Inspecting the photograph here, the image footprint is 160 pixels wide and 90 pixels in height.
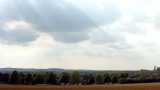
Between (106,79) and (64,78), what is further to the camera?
(106,79)

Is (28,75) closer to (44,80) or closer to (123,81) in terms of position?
(44,80)

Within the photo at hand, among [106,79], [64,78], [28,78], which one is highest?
[64,78]

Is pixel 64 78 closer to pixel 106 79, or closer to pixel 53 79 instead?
pixel 53 79

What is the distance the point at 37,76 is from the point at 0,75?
15.5 meters

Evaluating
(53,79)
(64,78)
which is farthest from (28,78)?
(64,78)

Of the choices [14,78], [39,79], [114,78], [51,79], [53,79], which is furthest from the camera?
[114,78]

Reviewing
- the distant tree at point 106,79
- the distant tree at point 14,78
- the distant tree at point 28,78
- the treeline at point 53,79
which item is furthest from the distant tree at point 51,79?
the distant tree at point 106,79

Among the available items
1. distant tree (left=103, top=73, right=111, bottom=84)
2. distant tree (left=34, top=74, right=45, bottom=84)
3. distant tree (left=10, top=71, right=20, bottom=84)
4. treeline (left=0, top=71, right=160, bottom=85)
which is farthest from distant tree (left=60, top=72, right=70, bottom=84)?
distant tree (left=10, top=71, right=20, bottom=84)

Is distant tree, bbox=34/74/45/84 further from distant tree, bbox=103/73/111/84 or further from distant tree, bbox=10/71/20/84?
distant tree, bbox=103/73/111/84

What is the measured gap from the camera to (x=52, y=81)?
149 meters

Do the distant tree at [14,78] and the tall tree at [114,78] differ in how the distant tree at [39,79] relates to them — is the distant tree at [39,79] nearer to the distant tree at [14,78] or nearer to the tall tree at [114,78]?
the distant tree at [14,78]

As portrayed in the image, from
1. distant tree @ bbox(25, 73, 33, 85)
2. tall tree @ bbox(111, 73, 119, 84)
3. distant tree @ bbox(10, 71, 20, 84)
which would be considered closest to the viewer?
distant tree @ bbox(10, 71, 20, 84)

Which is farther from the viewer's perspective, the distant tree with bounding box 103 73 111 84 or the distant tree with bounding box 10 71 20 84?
the distant tree with bounding box 103 73 111 84

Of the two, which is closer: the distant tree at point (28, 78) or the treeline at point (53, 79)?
the treeline at point (53, 79)
